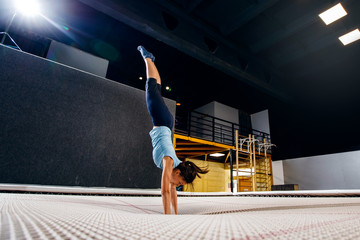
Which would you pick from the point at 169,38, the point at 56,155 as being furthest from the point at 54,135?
the point at 169,38

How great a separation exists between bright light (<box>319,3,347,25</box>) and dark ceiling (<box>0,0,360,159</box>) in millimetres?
110

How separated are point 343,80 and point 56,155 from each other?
20.8ft

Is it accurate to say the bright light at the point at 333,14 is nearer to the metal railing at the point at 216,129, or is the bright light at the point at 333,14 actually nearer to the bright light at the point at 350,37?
the bright light at the point at 350,37

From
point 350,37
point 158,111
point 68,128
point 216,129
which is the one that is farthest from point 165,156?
point 216,129

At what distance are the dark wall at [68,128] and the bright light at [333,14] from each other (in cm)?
364

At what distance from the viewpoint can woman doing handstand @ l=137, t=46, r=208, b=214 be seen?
4.11ft

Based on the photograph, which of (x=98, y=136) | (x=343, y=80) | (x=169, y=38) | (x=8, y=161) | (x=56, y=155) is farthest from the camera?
(x=343, y=80)

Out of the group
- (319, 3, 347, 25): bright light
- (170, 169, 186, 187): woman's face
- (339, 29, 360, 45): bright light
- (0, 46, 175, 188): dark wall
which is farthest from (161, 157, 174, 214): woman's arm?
(339, 29, 360, 45): bright light

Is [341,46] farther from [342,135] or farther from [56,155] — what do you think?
[56,155]

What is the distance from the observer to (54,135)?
229 centimetres

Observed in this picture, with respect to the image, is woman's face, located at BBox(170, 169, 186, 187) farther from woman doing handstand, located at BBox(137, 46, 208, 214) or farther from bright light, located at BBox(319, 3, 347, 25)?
bright light, located at BBox(319, 3, 347, 25)

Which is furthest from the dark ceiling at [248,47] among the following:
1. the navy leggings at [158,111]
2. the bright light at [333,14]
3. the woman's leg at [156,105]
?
the navy leggings at [158,111]

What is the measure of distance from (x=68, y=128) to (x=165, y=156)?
1.64 meters

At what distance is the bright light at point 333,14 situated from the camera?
3284mm
